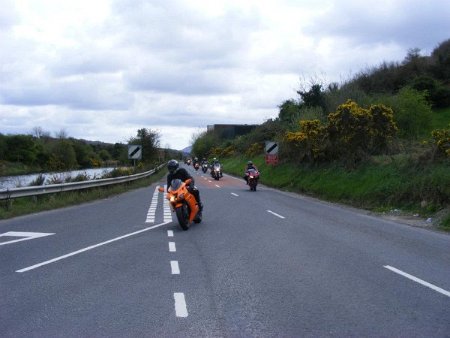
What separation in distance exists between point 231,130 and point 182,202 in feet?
360

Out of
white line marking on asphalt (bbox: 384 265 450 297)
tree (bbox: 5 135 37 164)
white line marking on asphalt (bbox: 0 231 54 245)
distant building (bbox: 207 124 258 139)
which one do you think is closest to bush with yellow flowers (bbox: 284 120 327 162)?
white line marking on asphalt (bbox: 0 231 54 245)

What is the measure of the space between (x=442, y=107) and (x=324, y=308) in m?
46.8

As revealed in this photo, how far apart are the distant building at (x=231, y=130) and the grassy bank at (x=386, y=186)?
7211 centimetres

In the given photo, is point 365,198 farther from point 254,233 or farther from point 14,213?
point 14,213

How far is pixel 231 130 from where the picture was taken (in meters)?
124

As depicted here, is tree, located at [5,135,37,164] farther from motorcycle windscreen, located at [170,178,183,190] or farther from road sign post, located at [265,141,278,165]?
motorcycle windscreen, located at [170,178,183,190]

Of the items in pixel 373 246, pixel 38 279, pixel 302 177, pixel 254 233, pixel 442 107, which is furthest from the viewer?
pixel 442 107

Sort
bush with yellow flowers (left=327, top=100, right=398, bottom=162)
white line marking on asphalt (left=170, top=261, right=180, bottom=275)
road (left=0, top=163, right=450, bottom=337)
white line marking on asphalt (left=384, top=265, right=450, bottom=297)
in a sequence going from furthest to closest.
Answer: bush with yellow flowers (left=327, top=100, right=398, bottom=162) < white line marking on asphalt (left=170, top=261, right=180, bottom=275) < white line marking on asphalt (left=384, top=265, right=450, bottom=297) < road (left=0, top=163, right=450, bottom=337)

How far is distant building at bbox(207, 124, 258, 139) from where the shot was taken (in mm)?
112438

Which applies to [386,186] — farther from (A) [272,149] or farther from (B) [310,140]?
(A) [272,149]

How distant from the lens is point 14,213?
17.5 m

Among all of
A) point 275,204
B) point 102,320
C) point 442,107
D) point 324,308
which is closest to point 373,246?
point 324,308

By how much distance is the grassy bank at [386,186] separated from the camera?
19.1 m

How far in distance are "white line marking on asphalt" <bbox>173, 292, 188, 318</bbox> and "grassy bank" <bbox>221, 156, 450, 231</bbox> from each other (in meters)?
10.6
